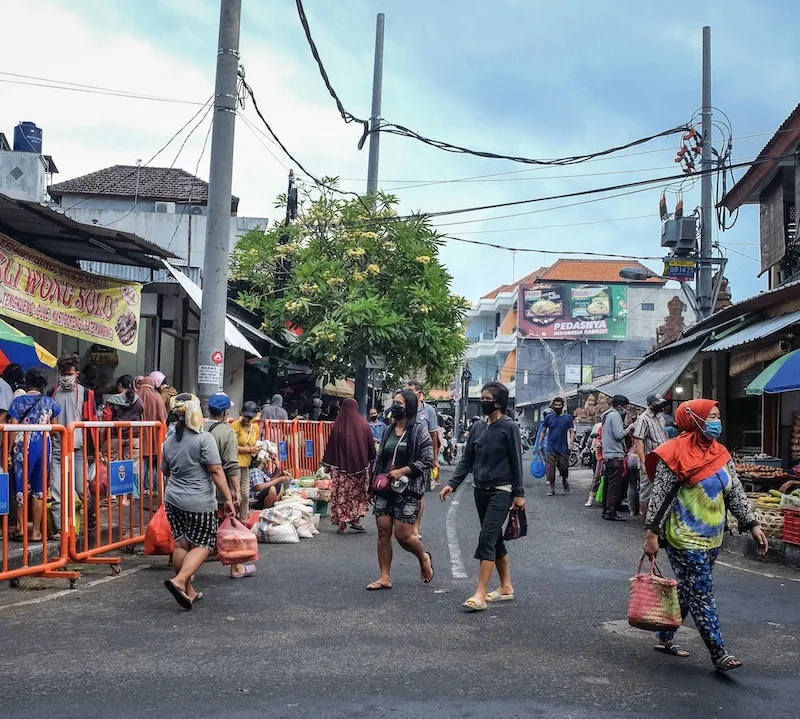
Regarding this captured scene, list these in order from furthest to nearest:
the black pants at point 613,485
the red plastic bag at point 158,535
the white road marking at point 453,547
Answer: the black pants at point 613,485
the white road marking at point 453,547
the red plastic bag at point 158,535

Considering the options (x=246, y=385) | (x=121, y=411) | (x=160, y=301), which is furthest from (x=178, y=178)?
(x=121, y=411)

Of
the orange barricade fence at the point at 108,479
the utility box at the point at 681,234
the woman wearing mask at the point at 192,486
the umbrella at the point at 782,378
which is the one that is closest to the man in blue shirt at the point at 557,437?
the utility box at the point at 681,234

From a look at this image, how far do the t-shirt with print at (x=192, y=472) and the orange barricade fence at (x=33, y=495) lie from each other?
130 centimetres

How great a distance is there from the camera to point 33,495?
872 centimetres

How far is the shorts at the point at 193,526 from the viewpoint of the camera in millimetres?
7418

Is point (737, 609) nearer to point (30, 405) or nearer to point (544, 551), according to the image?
point (544, 551)

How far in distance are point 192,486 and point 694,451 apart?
12.7ft

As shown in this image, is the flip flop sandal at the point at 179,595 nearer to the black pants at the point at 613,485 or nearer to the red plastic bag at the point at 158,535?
the red plastic bag at the point at 158,535

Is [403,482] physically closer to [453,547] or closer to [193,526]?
[193,526]

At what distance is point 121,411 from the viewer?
11094mm

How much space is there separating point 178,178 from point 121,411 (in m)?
32.2

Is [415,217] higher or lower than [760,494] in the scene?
higher

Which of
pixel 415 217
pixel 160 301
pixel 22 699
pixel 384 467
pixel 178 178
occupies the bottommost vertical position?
pixel 22 699

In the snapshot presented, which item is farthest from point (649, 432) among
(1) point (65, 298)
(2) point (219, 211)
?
(1) point (65, 298)
